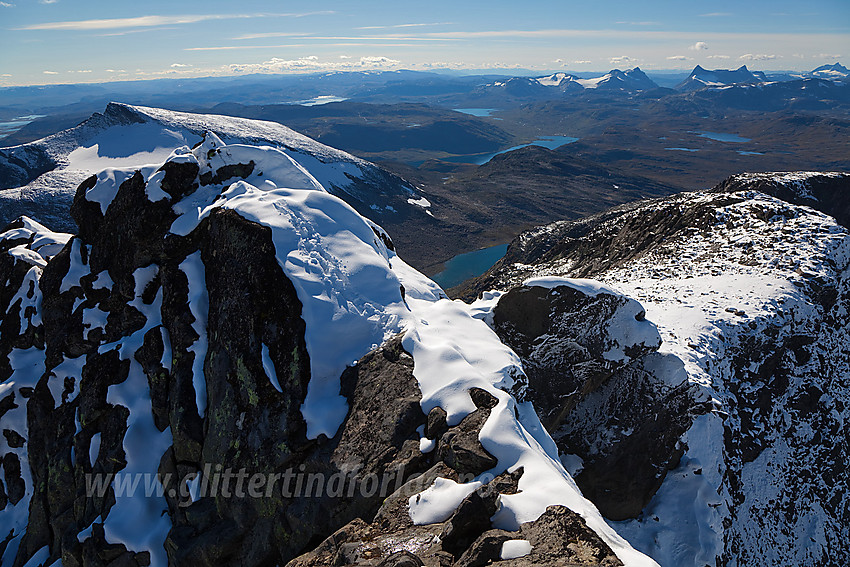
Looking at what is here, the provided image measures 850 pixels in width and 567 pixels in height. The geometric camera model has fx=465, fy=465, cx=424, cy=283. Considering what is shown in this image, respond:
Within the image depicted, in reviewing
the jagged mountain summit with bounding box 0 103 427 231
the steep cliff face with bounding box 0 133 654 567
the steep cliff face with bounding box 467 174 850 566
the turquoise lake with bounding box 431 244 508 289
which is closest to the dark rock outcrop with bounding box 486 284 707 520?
the steep cliff face with bounding box 467 174 850 566

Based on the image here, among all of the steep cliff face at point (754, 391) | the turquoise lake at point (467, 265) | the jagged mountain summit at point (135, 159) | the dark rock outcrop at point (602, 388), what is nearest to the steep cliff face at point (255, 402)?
the dark rock outcrop at point (602, 388)

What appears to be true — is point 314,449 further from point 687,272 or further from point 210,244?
point 687,272

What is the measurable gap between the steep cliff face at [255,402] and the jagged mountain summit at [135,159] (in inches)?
4196

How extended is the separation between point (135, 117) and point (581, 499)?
185 m

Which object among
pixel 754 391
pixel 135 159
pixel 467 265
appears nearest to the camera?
pixel 754 391

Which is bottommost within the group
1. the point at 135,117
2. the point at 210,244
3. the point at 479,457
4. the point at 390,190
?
the point at 390,190

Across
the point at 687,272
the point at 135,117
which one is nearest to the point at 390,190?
the point at 135,117

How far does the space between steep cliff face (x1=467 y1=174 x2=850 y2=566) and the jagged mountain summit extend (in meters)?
120

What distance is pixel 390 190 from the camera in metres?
166

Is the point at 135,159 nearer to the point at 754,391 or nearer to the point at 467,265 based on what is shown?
the point at 467,265

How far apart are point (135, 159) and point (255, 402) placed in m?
149

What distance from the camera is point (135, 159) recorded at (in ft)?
447

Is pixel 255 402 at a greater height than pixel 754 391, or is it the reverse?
pixel 255 402

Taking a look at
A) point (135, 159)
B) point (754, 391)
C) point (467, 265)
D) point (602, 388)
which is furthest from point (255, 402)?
point (135, 159)
